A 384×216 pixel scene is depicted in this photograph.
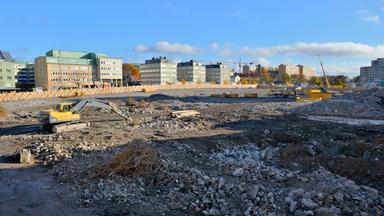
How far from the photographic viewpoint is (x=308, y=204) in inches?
277

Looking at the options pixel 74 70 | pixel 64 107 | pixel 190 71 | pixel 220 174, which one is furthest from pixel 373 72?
pixel 220 174

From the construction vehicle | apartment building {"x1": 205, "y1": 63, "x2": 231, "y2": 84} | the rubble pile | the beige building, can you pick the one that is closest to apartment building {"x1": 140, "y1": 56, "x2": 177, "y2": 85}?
apartment building {"x1": 205, "y1": 63, "x2": 231, "y2": 84}

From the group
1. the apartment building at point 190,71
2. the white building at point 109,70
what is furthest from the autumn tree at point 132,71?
the white building at point 109,70

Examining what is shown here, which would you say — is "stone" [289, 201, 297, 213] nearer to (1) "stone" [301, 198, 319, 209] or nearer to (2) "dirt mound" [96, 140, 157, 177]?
(1) "stone" [301, 198, 319, 209]

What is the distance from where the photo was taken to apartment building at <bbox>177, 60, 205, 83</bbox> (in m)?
162

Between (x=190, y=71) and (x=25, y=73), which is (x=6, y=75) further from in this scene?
(x=190, y=71)

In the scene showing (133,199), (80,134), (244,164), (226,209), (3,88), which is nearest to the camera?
(226,209)

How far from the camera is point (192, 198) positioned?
7.64 m

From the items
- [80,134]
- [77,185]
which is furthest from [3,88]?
[77,185]

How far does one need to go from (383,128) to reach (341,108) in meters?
9.02

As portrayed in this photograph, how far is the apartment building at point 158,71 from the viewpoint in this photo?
147 meters

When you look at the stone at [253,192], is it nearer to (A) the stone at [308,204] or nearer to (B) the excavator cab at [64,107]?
(A) the stone at [308,204]

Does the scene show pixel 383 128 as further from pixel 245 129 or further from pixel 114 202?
pixel 114 202

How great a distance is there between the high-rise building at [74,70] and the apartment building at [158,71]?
70.9ft
